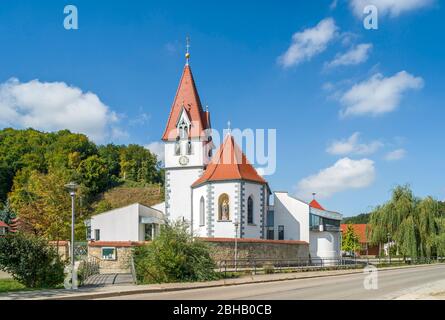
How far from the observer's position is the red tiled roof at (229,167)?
45188 mm

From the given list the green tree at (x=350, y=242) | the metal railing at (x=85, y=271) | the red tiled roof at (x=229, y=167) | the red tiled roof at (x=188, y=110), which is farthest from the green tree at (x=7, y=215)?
the metal railing at (x=85, y=271)

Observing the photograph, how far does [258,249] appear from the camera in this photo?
38.8 meters

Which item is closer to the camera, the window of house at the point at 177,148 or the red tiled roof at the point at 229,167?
the red tiled roof at the point at 229,167

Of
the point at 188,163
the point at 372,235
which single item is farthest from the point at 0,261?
the point at 372,235

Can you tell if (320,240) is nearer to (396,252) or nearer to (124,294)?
(396,252)

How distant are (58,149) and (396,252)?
229 ft

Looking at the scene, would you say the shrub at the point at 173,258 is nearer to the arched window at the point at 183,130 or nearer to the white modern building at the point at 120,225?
the white modern building at the point at 120,225

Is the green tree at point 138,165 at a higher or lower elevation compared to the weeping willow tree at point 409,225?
higher

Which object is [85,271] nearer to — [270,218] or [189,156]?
[189,156]

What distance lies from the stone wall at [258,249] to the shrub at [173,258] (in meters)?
6.72

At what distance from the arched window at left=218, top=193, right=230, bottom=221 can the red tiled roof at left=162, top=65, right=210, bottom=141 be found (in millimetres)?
8306

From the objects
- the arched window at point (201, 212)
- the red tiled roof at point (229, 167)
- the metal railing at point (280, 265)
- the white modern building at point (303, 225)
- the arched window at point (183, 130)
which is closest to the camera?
the metal railing at point (280, 265)

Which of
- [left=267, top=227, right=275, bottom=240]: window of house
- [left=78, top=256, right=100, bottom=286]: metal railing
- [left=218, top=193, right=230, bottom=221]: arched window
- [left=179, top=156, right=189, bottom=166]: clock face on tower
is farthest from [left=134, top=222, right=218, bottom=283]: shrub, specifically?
A: [left=179, top=156, right=189, bottom=166]: clock face on tower
